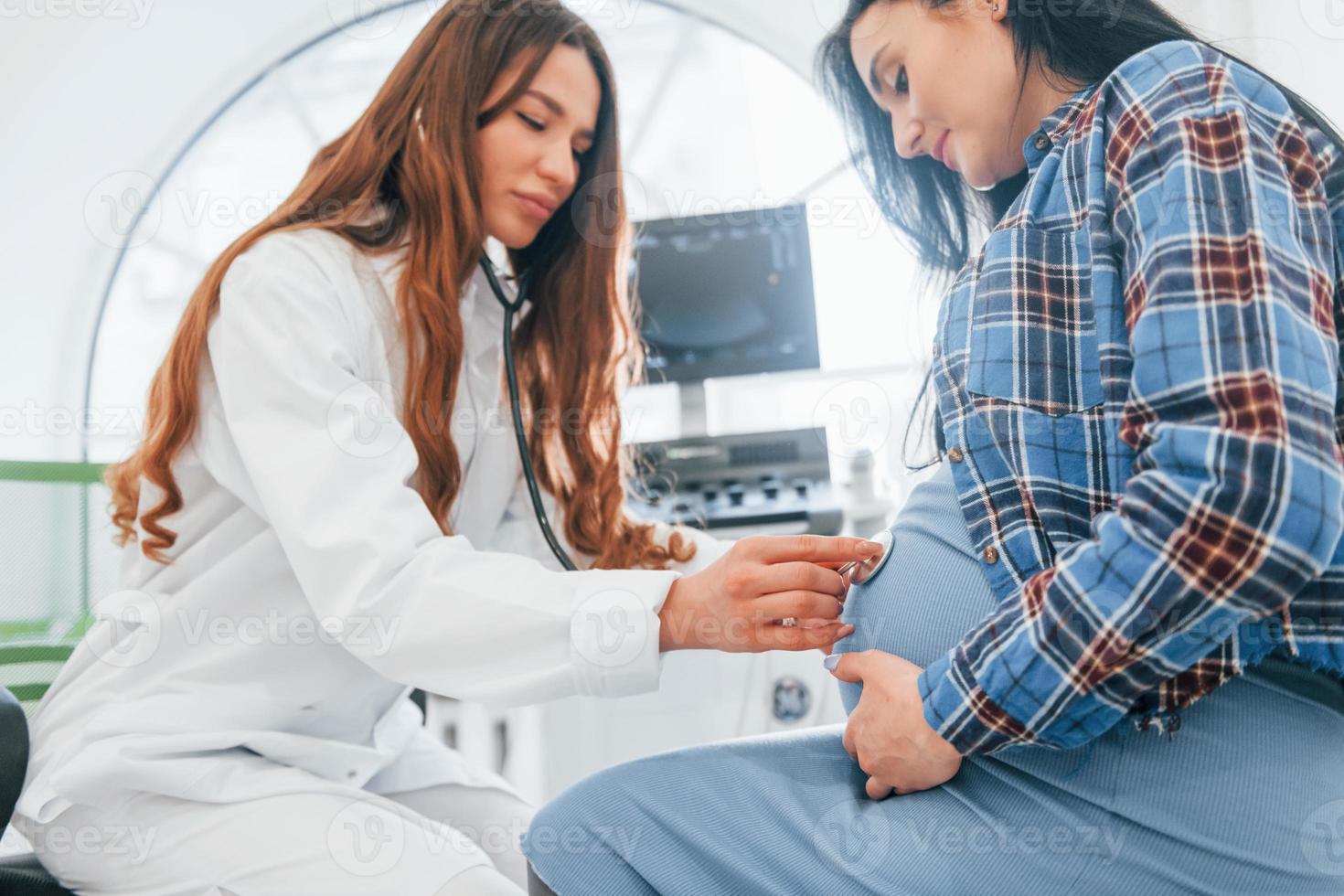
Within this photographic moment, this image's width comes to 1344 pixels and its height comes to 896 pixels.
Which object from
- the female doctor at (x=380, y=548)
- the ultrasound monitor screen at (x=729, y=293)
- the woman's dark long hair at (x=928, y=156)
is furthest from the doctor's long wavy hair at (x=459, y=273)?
the ultrasound monitor screen at (x=729, y=293)

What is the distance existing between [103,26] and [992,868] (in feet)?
9.96

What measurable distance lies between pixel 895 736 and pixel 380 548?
1.41 feet

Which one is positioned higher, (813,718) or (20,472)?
(20,472)

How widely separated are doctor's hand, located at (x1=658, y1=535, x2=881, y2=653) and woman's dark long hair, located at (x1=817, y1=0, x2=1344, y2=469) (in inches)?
7.3

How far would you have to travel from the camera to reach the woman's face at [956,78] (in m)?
0.82

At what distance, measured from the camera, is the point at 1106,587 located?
57cm

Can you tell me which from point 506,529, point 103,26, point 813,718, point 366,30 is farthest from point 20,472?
point 366,30

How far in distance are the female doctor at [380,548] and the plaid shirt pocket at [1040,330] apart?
0.19 metres

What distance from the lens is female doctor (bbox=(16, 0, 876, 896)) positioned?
0.81 m

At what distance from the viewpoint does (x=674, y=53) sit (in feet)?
10.6

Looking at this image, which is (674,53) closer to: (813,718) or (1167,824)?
(813,718)


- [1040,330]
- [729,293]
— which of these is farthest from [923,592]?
[729,293]

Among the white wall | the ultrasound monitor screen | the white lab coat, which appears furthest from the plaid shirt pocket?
the white wall

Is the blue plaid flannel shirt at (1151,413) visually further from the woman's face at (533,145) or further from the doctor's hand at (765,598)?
the woman's face at (533,145)
